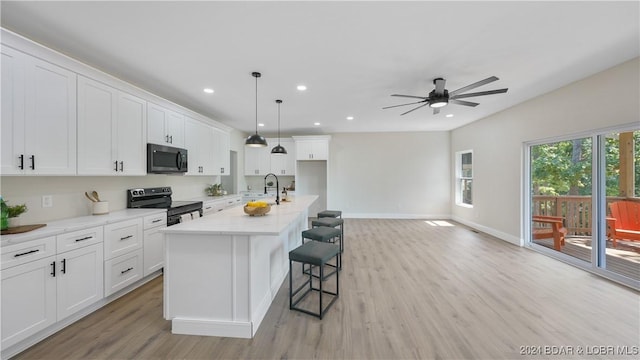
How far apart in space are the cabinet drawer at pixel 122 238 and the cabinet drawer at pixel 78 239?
0.08 meters

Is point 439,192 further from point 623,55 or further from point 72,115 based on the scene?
point 72,115

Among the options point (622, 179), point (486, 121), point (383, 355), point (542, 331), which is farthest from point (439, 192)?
point (383, 355)

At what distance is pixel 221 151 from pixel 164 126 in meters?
1.68

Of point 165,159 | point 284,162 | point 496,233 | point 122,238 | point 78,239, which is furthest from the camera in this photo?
point 284,162

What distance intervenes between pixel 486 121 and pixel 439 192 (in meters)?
2.32

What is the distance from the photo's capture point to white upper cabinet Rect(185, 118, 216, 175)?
166 inches

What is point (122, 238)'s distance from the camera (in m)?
2.57

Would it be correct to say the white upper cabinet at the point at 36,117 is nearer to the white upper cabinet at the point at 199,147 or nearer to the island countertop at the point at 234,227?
the island countertop at the point at 234,227

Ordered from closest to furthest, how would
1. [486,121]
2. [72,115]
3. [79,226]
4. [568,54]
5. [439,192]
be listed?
[79,226] < [72,115] < [568,54] < [486,121] < [439,192]

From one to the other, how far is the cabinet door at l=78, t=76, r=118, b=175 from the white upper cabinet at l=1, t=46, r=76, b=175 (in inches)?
3.1

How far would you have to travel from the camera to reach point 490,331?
6.63 feet

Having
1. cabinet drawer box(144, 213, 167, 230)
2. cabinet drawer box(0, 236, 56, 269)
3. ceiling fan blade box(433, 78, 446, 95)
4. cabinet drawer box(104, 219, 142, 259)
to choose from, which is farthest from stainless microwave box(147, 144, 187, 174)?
ceiling fan blade box(433, 78, 446, 95)

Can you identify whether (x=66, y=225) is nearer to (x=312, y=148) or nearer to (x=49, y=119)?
(x=49, y=119)

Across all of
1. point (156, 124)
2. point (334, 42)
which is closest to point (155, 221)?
point (156, 124)
